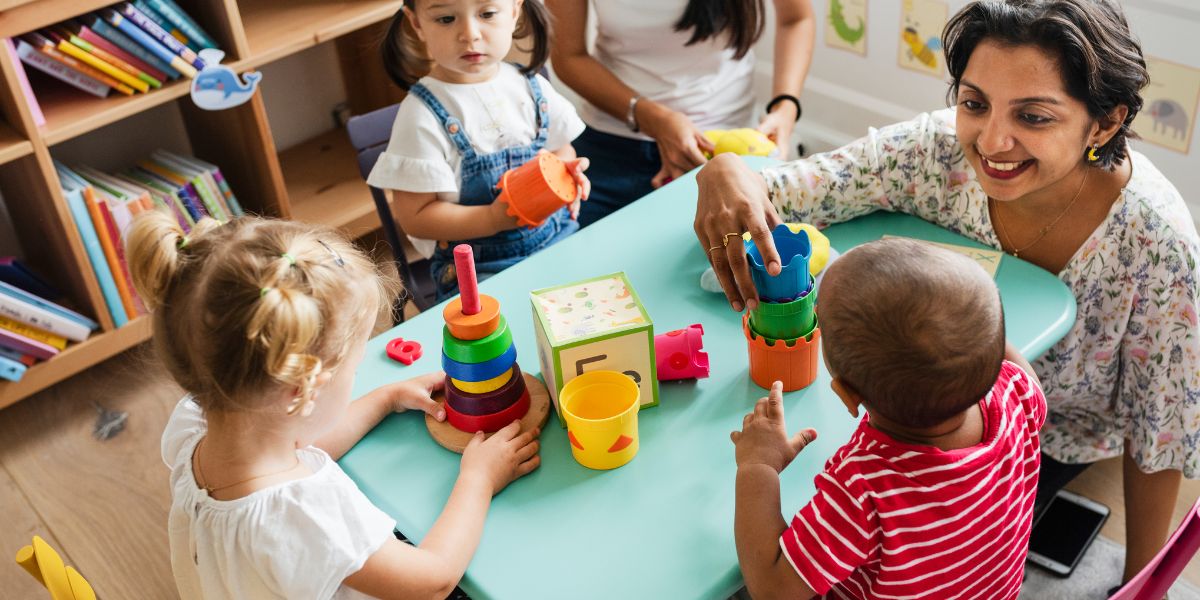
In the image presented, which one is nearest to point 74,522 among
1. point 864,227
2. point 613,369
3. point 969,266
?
point 613,369

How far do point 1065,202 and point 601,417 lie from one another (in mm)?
762

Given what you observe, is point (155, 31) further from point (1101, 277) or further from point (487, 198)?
point (1101, 277)

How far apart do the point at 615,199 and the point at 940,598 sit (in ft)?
4.30

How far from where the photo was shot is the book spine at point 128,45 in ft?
7.39

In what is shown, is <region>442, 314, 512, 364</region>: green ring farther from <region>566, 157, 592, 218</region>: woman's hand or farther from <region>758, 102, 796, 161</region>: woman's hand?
<region>758, 102, 796, 161</region>: woman's hand

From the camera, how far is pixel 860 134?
10.1 ft

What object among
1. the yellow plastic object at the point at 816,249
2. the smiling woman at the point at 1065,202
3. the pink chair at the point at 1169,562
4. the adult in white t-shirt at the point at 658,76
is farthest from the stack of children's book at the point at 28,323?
the pink chair at the point at 1169,562

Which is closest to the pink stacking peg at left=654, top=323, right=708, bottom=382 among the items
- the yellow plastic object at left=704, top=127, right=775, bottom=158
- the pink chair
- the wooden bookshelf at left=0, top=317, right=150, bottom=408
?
the pink chair

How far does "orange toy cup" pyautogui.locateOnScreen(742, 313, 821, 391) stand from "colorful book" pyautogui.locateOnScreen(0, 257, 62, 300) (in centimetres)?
185

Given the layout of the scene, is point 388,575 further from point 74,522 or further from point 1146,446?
point 74,522

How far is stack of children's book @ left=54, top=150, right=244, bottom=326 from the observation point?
2375 mm

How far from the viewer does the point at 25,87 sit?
7.09ft

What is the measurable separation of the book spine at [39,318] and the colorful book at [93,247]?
84mm

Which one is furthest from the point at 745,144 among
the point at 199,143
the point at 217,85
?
the point at 199,143
